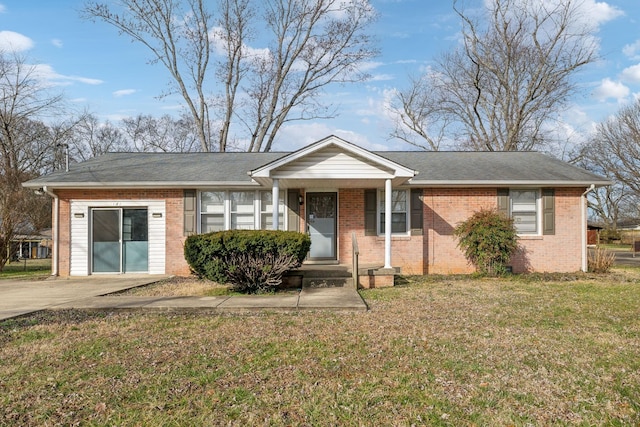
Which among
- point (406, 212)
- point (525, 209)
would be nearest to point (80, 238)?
point (406, 212)

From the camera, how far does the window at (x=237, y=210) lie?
12289 mm

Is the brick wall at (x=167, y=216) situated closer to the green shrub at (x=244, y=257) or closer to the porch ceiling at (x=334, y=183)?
the porch ceiling at (x=334, y=183)

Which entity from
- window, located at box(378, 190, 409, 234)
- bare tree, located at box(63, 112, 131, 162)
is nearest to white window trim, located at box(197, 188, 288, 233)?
window, located at box(378, 190, 409, 234)

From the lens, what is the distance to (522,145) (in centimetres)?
2839

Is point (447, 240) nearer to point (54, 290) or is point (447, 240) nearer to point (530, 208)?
A: point (530, 208)

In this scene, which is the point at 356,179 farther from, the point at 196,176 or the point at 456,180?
the point at 196,176

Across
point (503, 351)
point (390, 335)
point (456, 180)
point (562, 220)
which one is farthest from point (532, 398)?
point (562, 220)

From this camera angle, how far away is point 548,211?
12.3 meters

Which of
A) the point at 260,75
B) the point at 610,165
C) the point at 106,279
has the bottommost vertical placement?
the point at 106,279

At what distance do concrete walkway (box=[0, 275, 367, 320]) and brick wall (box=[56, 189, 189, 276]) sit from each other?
2.09 meters

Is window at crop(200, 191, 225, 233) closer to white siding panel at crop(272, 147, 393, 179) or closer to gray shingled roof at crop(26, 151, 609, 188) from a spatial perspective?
gray shingled roof at crop(26, 151, 609, 188)

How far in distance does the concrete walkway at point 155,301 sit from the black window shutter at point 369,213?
118 inches

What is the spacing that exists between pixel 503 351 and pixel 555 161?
1135cm

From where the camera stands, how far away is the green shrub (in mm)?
8352
